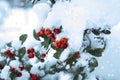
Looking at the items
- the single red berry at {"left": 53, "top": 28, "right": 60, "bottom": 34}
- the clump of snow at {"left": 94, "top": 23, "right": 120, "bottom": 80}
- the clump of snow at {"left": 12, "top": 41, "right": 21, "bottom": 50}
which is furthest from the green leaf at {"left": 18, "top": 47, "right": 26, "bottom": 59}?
the clump of snow at {"left": 94, "top": 23, "right": 120, "bottom": 80}

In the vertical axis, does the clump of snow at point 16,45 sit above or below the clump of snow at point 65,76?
above

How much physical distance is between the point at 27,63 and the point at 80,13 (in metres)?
0.54

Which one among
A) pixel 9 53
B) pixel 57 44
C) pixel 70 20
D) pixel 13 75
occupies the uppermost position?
pixel 70 20

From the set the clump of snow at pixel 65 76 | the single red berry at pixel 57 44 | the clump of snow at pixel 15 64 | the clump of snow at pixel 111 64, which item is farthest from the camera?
the clump of snow at pixel 111 64

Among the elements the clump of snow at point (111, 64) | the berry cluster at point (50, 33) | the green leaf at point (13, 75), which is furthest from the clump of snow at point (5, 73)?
the clump of snow at point (111, 64)

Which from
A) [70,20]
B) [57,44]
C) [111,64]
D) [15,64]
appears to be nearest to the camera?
[57,44]

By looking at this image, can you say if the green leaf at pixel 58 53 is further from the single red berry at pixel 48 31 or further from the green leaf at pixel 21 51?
the green leaf at pixel 21 51

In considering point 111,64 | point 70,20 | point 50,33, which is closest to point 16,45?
point 50,33

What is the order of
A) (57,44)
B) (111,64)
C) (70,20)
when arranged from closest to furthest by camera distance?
1. (57,44)
2. (70,20)
3. (111,64)

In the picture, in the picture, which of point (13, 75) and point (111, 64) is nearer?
point (13, 75)

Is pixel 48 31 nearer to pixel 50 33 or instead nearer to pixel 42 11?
pixel 50 33

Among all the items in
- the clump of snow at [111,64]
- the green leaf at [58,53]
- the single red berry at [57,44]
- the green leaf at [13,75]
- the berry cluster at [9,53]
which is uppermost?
the single red berry at [57,44]

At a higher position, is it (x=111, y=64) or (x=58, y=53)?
(x=58, y=53)

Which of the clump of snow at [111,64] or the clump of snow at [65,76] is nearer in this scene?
the clump of snow at [65,76]
